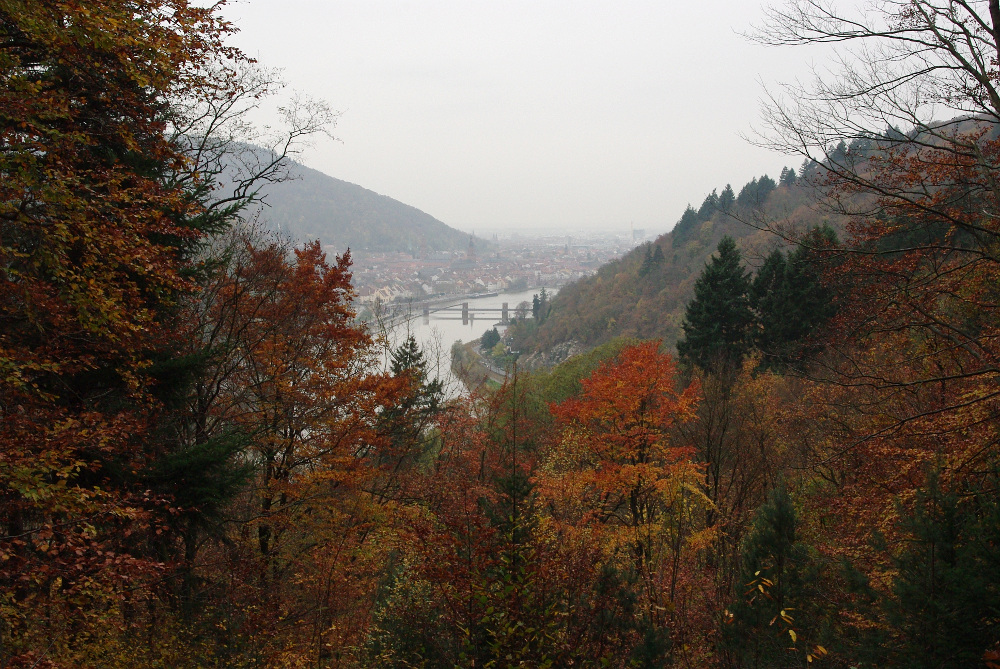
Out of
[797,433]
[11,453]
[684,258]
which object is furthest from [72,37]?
[684,258]

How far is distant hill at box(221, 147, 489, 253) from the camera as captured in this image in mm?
97150

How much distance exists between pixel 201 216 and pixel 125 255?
11.9 feet

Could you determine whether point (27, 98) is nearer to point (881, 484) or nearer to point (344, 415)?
point (344, 415)

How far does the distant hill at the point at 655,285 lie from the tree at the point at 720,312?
20.5 meters

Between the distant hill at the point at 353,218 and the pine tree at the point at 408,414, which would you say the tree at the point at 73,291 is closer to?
the pine tree at the point at 408,414

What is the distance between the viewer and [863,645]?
18.0ft

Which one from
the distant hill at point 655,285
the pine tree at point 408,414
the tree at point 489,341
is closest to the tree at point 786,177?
the distant hill at point 655,285

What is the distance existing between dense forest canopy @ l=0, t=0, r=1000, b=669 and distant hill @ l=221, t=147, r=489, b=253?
255 ft

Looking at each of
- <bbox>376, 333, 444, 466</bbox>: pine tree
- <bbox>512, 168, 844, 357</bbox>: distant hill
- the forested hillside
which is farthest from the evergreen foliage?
the forested hillside

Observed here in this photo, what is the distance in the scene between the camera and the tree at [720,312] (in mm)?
24219

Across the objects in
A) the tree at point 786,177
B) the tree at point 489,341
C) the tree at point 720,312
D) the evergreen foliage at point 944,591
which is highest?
the tree at point 786,177

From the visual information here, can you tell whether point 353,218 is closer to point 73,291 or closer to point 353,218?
point 353,218

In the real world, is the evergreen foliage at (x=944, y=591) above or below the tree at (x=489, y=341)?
above

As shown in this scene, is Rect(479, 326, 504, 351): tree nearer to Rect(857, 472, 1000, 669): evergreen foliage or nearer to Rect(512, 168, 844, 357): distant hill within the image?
Rect(512, 168, 844, 357): distant hill
